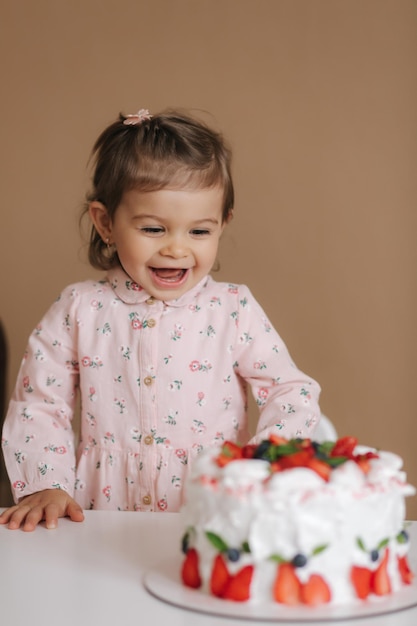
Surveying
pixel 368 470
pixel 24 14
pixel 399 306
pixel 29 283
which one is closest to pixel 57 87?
pixel 24 14

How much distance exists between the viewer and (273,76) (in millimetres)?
2654

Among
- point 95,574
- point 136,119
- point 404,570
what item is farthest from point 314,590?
point 136,119

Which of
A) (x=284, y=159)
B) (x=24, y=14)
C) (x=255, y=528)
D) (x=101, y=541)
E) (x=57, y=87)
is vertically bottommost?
(x=101, y=541)

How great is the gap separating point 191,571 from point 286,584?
114mm

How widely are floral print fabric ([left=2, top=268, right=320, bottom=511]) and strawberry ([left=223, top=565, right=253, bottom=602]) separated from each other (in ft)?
2.72

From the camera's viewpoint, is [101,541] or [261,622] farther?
[101,541]

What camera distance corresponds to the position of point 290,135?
2660 mm

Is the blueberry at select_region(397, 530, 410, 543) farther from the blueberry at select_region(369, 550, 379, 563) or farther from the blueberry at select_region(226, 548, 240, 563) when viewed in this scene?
the blueberry at select_region(226, 548, 240, 563)

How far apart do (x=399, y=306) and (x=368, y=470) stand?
5.68 ft

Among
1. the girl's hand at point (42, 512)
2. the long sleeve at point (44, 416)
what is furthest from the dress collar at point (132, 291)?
the girl's hand at point (42, 512)

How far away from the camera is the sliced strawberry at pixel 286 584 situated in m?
0.92

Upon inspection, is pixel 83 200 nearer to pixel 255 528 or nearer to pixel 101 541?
pixel 101 541

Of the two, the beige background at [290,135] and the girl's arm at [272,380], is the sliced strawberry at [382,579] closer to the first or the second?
the girl's arm at [272,380]

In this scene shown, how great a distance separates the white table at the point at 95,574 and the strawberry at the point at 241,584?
0.10ft
